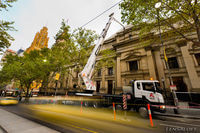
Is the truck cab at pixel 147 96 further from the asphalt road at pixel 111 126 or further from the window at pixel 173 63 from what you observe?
the window at pixel 173 63

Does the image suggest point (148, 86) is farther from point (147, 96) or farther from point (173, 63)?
point (173, 63)

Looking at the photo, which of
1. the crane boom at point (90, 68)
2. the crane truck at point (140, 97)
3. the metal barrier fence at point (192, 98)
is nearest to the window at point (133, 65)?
the metal barrier fence at point (192, 98)

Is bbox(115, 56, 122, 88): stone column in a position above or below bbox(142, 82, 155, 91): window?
above

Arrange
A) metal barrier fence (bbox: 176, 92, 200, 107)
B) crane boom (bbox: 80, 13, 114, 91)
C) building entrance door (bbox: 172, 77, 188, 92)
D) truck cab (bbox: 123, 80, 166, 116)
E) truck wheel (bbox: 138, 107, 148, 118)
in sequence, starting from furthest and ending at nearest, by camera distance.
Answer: building entrance door (bbox: 172, 77, 188, 92) → metal barrier fence (bbox: 176, 92, 200, 107) → crane boom (bbox: 80, 13, 114, 91) → truck cab (bbox: 123, 80, 166, 116) → truck wheel (bbox: 138, 107, 148, 118)

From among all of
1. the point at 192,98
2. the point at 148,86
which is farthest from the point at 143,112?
the point at 192,98

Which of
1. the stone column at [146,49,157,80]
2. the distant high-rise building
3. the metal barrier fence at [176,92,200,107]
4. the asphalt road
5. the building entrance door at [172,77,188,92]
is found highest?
the distant high-rise building

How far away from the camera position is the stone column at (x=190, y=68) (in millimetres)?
12300

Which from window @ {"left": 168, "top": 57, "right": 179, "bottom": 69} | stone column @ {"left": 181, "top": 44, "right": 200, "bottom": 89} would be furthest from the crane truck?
window @ {"left": 168, "top": 57, "right": 179, "bottom": 69}

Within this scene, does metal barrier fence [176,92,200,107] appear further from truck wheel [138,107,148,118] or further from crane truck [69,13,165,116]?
truck wheel [138,107,148,118]

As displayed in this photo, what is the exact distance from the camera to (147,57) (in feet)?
55.1

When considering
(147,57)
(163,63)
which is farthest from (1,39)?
(163,63)

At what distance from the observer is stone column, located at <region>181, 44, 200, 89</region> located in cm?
1230

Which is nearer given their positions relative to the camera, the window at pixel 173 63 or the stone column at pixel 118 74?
the window at pixel 173 63

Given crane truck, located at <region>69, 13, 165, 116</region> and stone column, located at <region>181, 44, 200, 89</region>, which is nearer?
crane truck, located at <region>69, 13, 165, 116</region>
